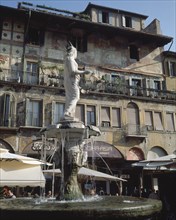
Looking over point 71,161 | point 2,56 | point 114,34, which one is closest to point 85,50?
point 114,34

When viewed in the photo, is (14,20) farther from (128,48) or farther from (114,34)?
(128,48)

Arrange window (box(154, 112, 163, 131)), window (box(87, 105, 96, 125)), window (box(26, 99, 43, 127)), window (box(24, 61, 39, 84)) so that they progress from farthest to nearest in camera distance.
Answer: window (box(154, 112, 163, 131)) < window (box(87, 105, 96, 125)) < window (box(24, 61, 39, 84)) < window (box(26, 99, 43, 127))

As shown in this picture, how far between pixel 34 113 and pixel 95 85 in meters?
5.52

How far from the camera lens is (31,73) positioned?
71.2ft

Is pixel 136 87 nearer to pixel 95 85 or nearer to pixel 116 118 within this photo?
pixel 116 118

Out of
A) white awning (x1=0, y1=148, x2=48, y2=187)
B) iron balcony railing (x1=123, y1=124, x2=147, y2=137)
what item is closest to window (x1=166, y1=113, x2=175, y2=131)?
iron balcony railing (x1=123, y1=124, x2=147, y2=137)

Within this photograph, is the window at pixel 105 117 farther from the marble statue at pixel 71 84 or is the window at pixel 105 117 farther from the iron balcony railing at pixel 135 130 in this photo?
the marble statue at pixel 71 84

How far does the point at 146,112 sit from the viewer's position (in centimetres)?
2378

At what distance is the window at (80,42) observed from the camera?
24.4 meters

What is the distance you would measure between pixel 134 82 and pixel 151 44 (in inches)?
173

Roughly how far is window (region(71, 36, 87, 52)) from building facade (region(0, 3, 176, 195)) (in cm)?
8

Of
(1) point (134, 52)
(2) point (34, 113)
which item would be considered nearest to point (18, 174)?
(2) point (34, 113)

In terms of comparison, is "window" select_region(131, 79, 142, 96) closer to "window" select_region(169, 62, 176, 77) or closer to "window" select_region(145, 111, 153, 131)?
"window" select_region(145, 111, 153, 131)

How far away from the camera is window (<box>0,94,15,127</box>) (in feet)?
63.1
